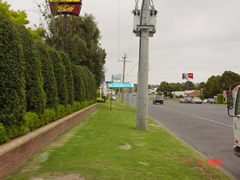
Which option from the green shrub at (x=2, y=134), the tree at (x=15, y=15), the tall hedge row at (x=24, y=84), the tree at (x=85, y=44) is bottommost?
the green shrub at (x=2, y=134)

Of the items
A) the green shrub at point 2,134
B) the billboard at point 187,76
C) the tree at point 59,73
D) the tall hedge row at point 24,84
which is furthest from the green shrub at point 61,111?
the billboard at point 187,76

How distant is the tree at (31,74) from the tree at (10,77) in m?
1.53

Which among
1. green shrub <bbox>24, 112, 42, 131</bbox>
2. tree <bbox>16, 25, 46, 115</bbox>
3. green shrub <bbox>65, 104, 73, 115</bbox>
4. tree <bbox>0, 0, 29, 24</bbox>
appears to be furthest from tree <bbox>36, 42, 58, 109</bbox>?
tree <bbox>0, 0, 29, 24</bbox>

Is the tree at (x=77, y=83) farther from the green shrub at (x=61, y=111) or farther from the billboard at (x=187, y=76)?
the billboard at (x=187, y=76)

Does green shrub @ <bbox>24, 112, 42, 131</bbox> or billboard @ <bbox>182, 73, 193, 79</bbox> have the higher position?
billboard @ <bbox>182, 73, 193, 79</bbox>

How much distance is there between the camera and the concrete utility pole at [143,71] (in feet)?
40.6

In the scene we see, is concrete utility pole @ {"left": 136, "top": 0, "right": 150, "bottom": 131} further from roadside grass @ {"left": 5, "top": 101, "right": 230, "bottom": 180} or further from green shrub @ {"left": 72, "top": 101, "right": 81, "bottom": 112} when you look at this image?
green shrub @ {"left": 72, "top": 101, "right": 81, "bottom": 112}

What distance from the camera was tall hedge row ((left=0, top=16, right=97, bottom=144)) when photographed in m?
6.10

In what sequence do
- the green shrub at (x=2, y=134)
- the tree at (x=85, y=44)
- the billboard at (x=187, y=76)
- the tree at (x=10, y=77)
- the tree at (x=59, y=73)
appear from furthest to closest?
the billboard at (x=187, y=76) → the tree at (x=85, y=44) → the tree at (x=59, y=73) → the tree at (x=10, y=77) → the green shrub at (x=2, y=134)

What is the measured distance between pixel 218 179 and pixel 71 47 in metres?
23.2

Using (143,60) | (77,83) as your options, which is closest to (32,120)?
(143,60)

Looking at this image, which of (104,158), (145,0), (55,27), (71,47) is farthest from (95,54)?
(104,158)

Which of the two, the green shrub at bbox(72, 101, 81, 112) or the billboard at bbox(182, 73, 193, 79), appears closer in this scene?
the green shrub at bbox(72, 101, 81, 112)

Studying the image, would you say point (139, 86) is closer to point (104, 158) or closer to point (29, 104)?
point (29, 104)
